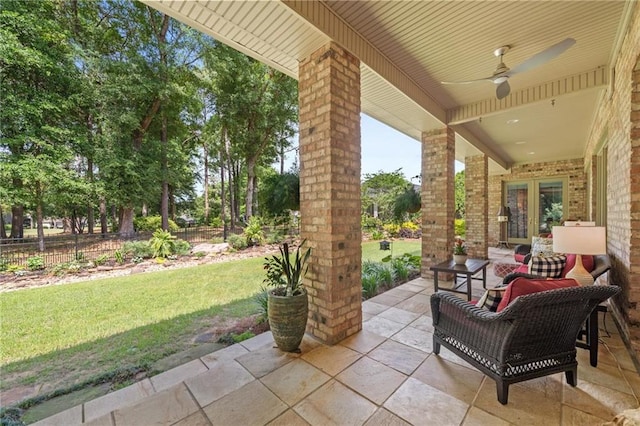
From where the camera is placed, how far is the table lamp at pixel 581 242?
250cm

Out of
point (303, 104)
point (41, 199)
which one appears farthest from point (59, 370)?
point (41, 199)

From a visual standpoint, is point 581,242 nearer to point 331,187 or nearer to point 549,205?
point 331,187

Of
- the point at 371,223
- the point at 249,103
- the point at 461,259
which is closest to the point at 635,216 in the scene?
the point at 461,259

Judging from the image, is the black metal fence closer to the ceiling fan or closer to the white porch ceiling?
the white porch ceiling

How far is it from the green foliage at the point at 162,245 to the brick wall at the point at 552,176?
1081 cm

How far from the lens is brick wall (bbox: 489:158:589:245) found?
8.14 meters

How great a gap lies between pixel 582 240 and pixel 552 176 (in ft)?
26.6

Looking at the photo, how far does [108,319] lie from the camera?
3.59m

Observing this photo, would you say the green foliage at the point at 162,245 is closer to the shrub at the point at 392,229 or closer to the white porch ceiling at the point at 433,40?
the white porch ceiling at the point at 433,40

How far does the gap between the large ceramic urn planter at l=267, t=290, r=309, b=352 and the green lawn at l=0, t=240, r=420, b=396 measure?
1.17 meters

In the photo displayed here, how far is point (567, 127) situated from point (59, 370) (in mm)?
8786

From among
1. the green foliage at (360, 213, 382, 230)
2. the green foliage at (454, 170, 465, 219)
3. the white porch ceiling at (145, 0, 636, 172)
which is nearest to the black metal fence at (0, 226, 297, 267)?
the white porch ceiling at (145, 0, 636, 172)

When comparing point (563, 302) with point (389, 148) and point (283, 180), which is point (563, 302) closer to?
point (283, 180)

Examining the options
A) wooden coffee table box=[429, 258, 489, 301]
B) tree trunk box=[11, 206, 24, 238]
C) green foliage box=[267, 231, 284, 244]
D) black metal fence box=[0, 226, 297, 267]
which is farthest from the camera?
tree trunk box=[11, 206, 24, 238]
